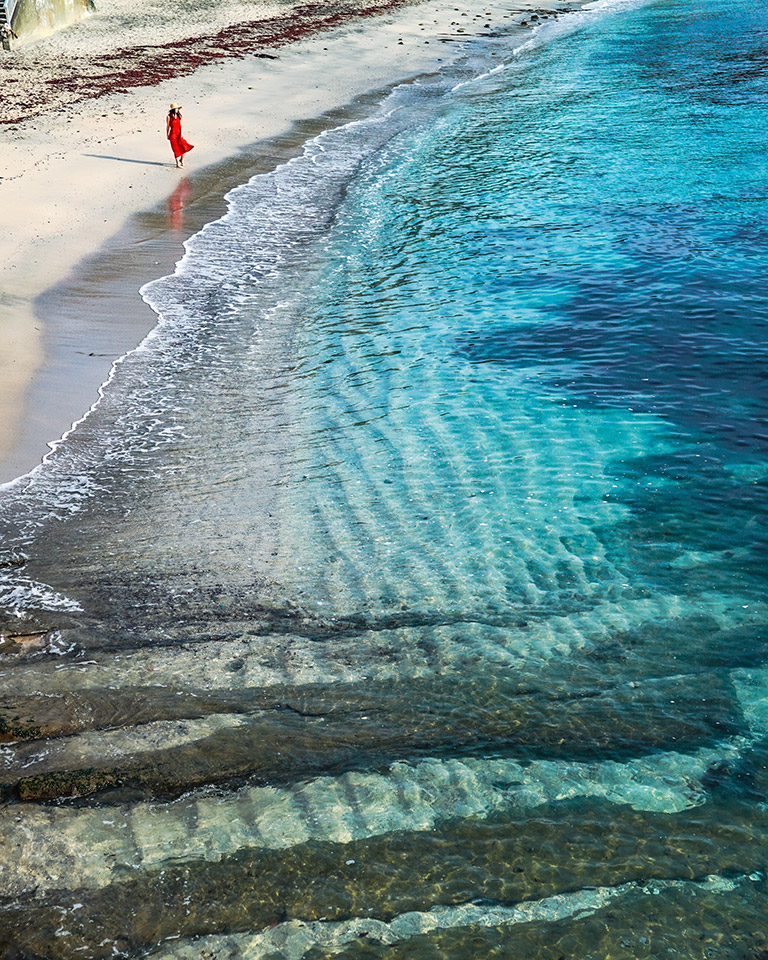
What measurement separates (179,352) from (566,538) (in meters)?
5.97

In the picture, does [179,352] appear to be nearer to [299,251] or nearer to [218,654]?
[299,251]

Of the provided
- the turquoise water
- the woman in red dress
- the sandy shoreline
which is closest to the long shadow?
the sandy shoreline

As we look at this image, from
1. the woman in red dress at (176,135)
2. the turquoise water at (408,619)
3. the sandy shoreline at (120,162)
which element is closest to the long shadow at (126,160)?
the sandy shoreline at (120,162)

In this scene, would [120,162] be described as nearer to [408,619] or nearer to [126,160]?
[126,160]

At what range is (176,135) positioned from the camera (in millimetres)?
17906

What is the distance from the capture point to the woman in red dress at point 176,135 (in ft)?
57.7

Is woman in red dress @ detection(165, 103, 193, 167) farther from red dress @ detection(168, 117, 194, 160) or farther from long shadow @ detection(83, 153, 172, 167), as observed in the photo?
long shadow @ detection(83, 153, 172, 167)

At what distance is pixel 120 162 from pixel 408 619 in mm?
15401

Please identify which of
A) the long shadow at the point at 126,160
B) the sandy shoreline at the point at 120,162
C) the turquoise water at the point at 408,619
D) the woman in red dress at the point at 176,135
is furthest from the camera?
the long shadow at the point at 126,160

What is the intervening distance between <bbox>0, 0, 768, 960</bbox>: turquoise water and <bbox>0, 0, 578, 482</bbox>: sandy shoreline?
71 cm

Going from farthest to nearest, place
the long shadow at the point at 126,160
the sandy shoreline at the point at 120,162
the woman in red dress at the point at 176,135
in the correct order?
1. the long shadow at the point at 126,160
2. the woman in red dress at the point at 176,135
3. the sandy shoreline at the point at 120,162

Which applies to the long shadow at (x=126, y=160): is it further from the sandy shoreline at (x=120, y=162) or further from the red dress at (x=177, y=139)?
the red dress at (x=177, y=139)

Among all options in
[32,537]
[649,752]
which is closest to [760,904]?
[649,752]

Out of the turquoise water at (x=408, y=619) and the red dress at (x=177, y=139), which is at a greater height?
the red dress at (x=177, y=139)
